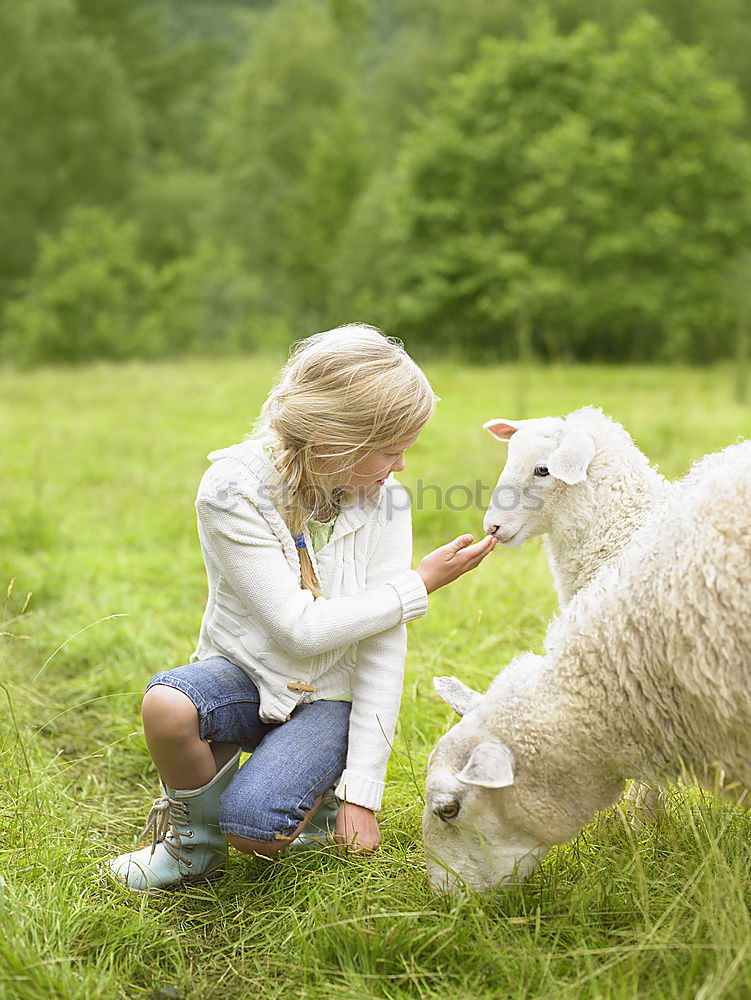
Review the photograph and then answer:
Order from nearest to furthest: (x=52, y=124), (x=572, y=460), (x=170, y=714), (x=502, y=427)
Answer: (x=170, y=714) → (x=572, y=460) → (x=502, y=427) → (x=52, y=124)

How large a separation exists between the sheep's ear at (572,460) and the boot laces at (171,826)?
1517mm

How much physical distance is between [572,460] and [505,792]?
1.34m

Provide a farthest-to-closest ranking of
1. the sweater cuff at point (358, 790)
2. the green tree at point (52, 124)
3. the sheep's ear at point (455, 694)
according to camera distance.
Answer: the green tree at point (52, 124)
the sweater cuff at point (358, 790)
the sheep's ear at point (455, 694)

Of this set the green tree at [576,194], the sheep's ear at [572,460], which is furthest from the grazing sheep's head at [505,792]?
the green tree at [576,194]

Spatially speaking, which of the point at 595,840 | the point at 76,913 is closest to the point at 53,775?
the point at 76,913

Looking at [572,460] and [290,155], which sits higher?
[290,155]

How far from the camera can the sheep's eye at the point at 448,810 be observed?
84.7 inches

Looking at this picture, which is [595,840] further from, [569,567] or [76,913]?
[76,913]

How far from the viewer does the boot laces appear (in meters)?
2.60

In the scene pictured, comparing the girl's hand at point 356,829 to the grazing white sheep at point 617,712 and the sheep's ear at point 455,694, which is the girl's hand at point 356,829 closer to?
the grazing white sheep at point 617,712

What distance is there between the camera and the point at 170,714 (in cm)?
249

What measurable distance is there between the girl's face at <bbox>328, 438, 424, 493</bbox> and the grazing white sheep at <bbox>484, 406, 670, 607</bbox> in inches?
28.8

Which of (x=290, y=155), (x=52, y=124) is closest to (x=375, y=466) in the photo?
(x=52, y=124)

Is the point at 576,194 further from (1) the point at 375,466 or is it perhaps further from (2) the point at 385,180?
(1) the point at 375,466
